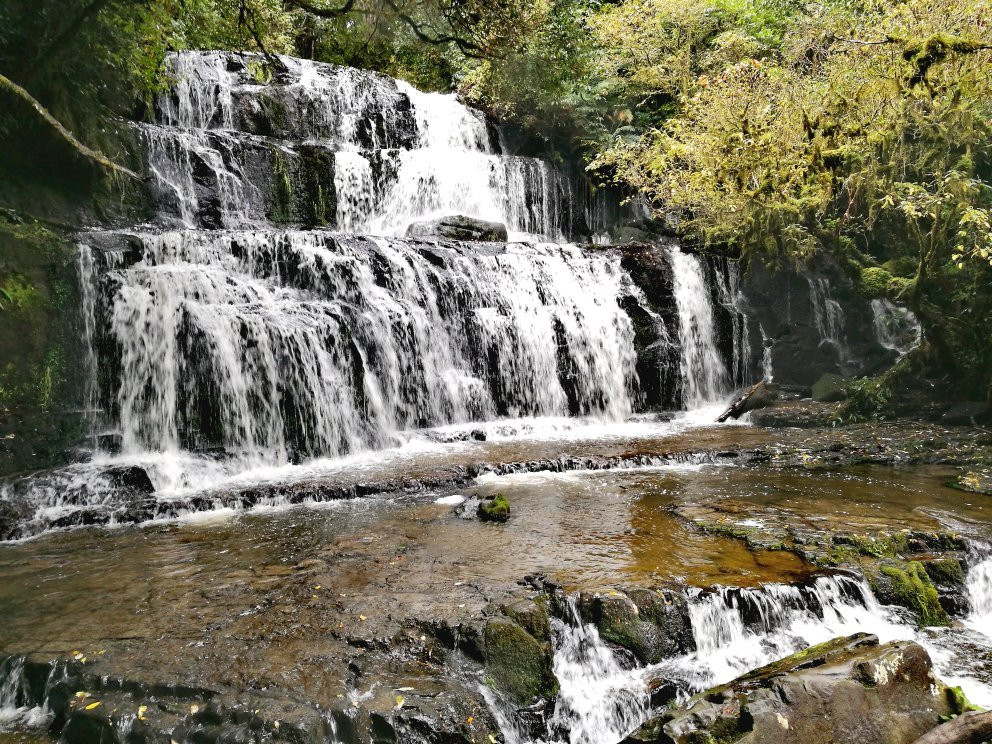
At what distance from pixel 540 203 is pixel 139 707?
48.7 feet

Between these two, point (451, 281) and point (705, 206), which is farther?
point (705, 206)

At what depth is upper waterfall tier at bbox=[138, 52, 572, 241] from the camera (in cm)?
1228

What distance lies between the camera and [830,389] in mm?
11516

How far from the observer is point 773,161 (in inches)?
399

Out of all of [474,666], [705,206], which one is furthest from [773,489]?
[705,206]

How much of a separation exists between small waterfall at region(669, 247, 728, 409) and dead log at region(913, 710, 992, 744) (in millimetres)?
9671

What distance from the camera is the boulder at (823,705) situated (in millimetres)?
3152

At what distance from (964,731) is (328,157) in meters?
13.6

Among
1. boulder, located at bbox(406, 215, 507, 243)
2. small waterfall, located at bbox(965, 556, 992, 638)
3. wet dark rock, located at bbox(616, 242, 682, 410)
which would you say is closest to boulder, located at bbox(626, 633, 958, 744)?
Result: small waterfall, located at bbox(965, 556, 992, 638)

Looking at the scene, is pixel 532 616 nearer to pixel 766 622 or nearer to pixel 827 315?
pixel 766 622

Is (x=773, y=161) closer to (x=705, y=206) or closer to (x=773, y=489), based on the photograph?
(x=705, y=206)

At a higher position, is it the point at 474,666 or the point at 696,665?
the point at 474,666

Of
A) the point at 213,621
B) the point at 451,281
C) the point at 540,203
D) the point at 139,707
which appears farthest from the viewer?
the point at 540,203

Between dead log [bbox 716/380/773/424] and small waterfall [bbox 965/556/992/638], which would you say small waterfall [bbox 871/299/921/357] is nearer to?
dead log [bbox 716/380/773/424]
